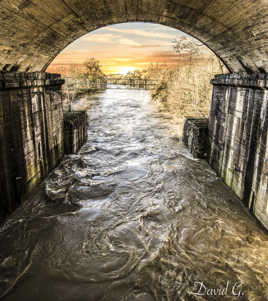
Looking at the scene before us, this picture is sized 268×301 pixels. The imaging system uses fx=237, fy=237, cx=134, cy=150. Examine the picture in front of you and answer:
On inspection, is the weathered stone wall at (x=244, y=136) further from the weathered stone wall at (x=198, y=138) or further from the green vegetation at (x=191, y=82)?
the green vegetation at (x=191, y=82)

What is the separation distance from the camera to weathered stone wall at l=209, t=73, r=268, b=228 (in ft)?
15.5

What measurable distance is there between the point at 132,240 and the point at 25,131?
3385 millimetres

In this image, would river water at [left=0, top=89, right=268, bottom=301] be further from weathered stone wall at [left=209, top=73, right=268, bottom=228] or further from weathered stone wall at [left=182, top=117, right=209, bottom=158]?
weathered stone wall at [left=182, top=117, right=209, bottom=158]

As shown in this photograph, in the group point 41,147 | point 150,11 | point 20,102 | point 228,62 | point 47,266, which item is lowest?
point 47,266

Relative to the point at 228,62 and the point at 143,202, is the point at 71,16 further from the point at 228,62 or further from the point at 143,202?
the point at 143,202

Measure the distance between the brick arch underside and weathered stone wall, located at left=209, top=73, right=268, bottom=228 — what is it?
464 millimetres

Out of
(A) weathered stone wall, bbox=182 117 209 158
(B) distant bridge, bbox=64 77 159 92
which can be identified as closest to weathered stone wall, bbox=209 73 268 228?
(A) weathered stone wall, bbox=182 117 209 158

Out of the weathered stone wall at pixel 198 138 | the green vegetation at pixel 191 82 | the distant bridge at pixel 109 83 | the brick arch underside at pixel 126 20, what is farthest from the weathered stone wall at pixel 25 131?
the distant bridge at pixel 109 83

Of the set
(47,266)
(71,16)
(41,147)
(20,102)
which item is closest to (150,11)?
(71,16)

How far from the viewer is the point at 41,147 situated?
250 inches

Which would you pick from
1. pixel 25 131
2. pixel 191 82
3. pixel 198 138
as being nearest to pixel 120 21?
pixel 25 131

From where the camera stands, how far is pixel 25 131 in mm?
5418

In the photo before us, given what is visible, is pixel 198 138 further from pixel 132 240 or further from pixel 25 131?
pixel 25 131

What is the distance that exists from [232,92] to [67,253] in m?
5.52
